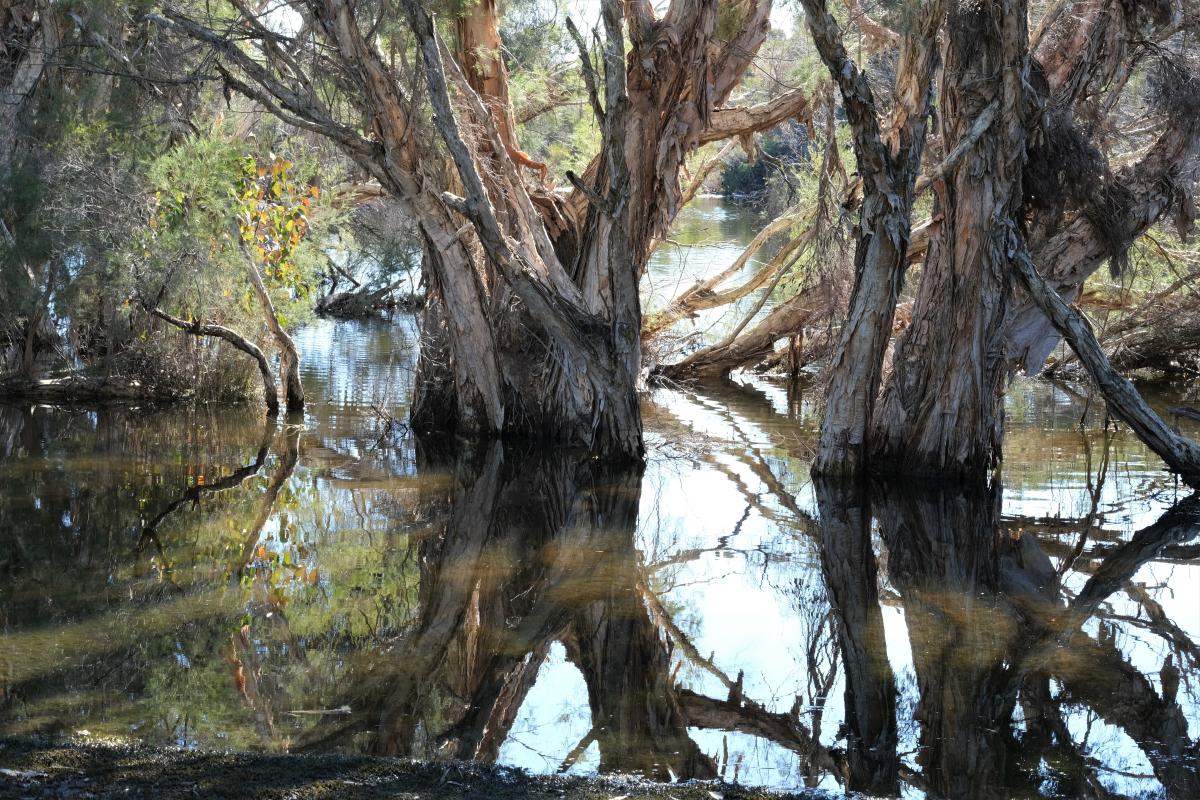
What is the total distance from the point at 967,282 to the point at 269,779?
791cm

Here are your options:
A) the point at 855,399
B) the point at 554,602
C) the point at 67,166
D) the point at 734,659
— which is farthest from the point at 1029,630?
the point at 67,166

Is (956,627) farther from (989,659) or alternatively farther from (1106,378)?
(1106,378)

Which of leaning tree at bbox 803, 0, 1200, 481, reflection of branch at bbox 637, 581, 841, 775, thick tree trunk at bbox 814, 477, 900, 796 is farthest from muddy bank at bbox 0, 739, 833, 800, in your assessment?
leaning tree at bbox 803, 0, 1200, 481

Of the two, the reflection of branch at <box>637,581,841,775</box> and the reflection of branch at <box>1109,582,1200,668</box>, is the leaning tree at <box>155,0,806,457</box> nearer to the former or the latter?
the reflection of branch at <box>1109,582,1200,668</box>

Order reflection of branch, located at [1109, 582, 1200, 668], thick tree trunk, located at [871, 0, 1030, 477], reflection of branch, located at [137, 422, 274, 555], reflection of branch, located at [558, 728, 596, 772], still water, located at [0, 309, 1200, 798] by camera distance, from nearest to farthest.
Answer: reflection of branch, located at [558, 728, 596, 772], still water, located at [0, 309, 1200, 798], reflection of branch, located at [1109, 582, 1200, 668], reflection of branch, located at [137, 422, 274, 555], thick tree trunk, located at [871, 0, 1030, 477]

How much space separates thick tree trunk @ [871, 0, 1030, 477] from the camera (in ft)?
33.4

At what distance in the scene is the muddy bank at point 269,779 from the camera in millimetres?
4242

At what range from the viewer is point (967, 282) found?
1061 cm

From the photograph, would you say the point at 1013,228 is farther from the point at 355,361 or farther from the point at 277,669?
the point at 355,361

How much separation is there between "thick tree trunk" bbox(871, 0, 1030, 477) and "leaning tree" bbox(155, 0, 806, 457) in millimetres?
2515

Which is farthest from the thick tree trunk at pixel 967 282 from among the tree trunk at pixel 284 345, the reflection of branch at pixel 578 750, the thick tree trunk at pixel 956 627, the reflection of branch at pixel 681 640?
the tree trunk at pixel 284 345

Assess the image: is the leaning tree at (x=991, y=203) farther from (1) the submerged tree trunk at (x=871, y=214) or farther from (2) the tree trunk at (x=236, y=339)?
(2) the tree trunk at (x=236, y=339)

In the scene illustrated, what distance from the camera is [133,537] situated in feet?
28.3

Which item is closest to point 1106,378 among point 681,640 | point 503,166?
point 681,640
